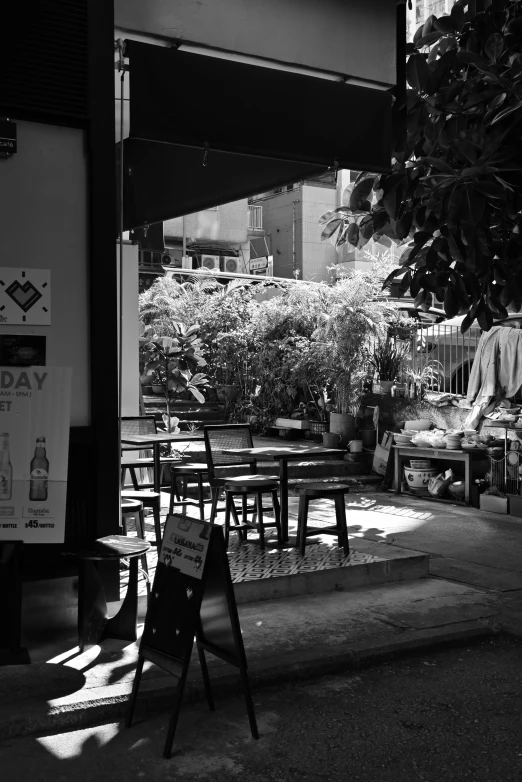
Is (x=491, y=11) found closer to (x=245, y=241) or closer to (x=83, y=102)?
(x=83, y=102)

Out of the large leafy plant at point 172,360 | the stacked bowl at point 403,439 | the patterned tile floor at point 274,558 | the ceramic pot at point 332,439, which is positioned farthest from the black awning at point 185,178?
the ceramic pot at point 332,439

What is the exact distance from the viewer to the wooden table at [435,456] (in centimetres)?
1070

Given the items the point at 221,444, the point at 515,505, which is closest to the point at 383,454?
the point at 515,505

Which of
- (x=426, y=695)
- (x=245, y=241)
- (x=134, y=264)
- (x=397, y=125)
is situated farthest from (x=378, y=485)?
(x=245, y=241)

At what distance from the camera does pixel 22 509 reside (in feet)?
15.7

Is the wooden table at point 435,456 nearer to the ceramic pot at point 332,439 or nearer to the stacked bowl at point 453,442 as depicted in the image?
the stacked bowl at point 453,442

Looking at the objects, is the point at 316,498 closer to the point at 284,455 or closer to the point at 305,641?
the point at 284,455

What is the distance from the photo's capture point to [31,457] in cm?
485

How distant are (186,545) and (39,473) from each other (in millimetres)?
1244

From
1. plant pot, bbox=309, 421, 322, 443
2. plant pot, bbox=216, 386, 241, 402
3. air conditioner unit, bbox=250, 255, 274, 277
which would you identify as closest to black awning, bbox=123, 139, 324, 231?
plant pot, bbox=309, 421, 322, 443

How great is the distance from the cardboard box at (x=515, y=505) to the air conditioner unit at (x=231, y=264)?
15784mm

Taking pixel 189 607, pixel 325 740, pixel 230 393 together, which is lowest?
pixel 325 740

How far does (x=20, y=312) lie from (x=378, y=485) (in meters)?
7.77

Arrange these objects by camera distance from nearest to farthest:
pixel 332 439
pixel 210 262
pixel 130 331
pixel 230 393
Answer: pixel 130 331 < pixel 332 439 < pixel 230 393 < pixel 210 262
